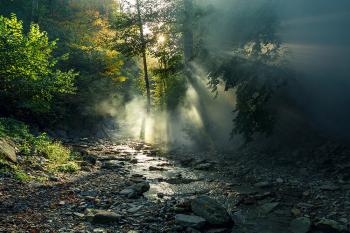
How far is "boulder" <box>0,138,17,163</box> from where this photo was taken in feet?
35.3

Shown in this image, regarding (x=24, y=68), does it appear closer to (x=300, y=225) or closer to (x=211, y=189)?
(x=211, y=189)

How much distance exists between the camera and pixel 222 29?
1400cm

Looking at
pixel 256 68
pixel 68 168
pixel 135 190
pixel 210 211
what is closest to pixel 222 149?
pixel 256 68

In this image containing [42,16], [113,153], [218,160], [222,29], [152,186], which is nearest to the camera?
[152,186]

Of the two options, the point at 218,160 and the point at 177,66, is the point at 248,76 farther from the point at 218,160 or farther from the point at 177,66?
the point at 177,66

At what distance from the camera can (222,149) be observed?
18297 millimetres

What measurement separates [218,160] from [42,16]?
1036 inches

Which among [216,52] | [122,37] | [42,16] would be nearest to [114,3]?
[42,16]

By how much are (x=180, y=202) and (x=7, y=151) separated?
5.85 m

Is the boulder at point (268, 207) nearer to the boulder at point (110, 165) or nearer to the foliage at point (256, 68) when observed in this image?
the foliage at point (256, 68)

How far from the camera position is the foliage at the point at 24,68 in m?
14.2

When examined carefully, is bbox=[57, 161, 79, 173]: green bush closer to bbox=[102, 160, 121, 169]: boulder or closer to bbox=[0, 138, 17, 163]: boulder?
bbox=[0, 138, 17, 163]: boulder

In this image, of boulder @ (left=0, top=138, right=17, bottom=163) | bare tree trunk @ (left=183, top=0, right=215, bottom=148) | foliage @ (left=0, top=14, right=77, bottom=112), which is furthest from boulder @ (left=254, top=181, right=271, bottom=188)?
foliage @ (left=0, top=14, right=77, bottom=112)

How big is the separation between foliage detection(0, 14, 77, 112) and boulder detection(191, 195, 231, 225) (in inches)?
367
